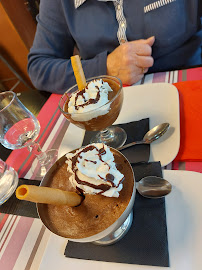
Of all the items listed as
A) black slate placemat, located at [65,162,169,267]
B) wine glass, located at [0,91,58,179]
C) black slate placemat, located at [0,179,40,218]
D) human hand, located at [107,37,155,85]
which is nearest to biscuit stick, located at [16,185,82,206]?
black slate placemat, located at [65,162,169,267]

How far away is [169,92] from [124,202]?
56 centimetres

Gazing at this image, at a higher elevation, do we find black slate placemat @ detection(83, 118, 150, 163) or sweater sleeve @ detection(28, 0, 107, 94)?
sweater sleeve @ detection(28, 0, 107, 94)

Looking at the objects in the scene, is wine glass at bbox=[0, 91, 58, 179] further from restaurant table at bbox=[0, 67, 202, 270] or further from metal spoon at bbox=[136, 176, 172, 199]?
metal spoon at bbox=[136, 176, 172, 199]

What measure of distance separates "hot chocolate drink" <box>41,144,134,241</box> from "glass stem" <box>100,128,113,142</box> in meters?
0.30

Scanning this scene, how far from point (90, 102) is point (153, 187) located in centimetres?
33

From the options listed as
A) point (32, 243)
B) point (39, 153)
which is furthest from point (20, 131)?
point (32, 243)

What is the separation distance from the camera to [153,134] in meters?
0.75

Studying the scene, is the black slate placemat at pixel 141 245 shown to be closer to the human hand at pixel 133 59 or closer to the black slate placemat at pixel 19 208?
the black slate placemat at pixel 19 208

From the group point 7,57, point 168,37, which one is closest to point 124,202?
point 168,37

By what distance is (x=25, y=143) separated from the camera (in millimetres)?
855

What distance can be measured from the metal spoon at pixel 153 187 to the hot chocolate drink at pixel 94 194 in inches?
4.1

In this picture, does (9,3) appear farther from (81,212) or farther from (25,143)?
(81,212)

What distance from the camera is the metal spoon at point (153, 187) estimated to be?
588mm

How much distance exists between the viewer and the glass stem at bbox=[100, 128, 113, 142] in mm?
866
